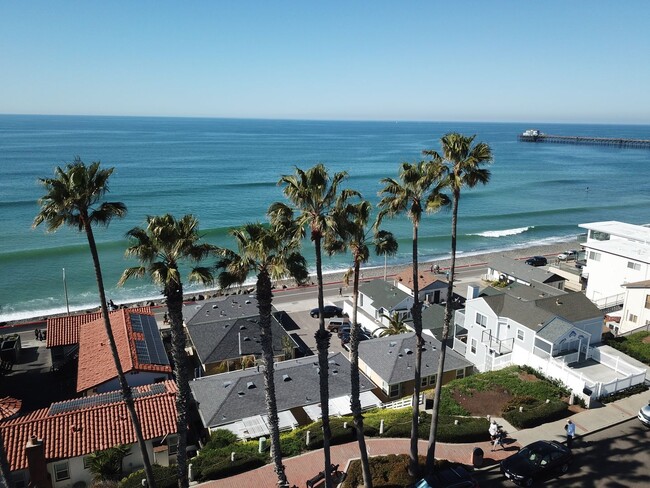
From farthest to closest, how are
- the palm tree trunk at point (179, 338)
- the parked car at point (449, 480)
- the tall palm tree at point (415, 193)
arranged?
the tall palm tree at point (415, 193) < the parked car at point (449, 480) < the palm tree trunk at point (179, 338)

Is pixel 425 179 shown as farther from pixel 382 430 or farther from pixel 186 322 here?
pixel 186 322

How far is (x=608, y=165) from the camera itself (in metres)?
176

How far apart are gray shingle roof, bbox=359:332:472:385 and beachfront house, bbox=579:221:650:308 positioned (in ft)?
60.4

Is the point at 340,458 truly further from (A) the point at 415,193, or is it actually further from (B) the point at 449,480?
(A) the point at 415,193

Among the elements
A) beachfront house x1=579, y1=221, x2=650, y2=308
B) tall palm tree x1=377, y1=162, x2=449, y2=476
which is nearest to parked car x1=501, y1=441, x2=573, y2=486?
tall palm tree x1=377, y1=162, x2=449, y2=476

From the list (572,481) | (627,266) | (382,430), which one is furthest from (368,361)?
(627,266)

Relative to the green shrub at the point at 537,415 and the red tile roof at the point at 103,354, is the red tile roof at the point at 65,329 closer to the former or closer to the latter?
the red tile roof at the point at 103,354

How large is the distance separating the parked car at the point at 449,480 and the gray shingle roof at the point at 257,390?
1023 cm

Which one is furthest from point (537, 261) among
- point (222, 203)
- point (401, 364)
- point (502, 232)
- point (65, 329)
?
point (222, 203)

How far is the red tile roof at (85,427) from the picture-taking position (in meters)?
21.2

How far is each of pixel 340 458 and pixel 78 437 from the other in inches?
458

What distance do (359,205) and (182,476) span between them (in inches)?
Result: 434

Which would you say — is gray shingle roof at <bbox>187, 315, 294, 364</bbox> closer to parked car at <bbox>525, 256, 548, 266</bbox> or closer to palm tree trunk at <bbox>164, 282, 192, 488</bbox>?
palm tree trunk at <bbox>164, 282, 192, 488</bbox>

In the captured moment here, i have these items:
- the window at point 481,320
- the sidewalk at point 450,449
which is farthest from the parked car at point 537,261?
the sidewalk at point 450,449
